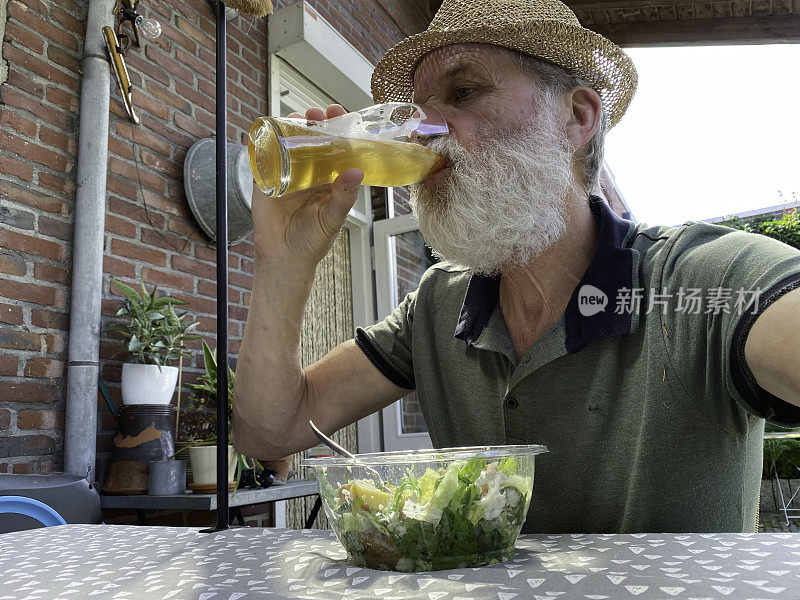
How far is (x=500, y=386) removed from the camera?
3.82ft

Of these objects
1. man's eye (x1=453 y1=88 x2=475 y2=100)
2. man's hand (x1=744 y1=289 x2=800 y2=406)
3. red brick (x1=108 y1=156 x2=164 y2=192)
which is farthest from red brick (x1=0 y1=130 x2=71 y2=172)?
man's hand (x1=744 y1=289 x2=800 y2=406)

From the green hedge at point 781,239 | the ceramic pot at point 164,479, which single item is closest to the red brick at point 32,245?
the ceramic pot at point 164,479

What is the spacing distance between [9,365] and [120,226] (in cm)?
62

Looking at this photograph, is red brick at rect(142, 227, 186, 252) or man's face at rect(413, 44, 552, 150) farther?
red brick at rect(142, 227, 186, 252)

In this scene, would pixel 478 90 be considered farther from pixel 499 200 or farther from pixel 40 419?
pixel 40 419

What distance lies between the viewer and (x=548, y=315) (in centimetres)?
120

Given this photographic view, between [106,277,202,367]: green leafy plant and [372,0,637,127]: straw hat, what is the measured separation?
1.13 m

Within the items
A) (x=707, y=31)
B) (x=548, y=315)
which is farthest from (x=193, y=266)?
(x=707, y=31)

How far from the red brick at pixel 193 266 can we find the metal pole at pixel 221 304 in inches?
58.5

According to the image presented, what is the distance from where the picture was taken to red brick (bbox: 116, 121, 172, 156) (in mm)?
2254

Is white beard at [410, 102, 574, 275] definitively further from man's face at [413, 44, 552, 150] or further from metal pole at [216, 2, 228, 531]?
metal pole at [216, 2, 228, 531]

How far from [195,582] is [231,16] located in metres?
2.88

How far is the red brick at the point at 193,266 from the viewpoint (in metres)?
2.42

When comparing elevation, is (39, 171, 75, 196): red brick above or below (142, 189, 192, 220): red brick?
below
